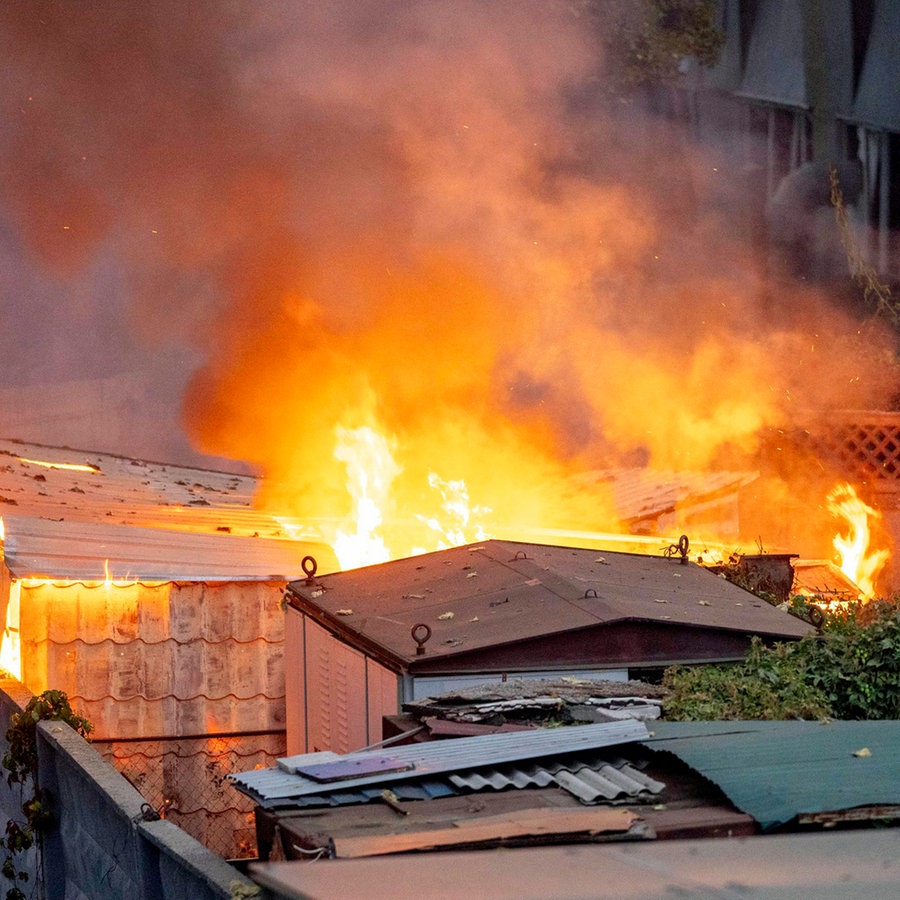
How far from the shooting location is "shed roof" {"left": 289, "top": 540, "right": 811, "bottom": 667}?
6.50 m

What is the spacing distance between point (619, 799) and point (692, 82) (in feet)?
43.6

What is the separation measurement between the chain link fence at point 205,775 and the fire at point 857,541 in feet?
21.1

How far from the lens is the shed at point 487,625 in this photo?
20.7 ft

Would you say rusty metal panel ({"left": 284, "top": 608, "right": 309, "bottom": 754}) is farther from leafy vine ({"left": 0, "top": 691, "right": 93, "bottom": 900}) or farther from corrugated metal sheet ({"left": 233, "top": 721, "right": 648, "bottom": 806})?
corrugated metal sheet ({"left": 233, "top": 721, "right": 648, "bottom": 806})

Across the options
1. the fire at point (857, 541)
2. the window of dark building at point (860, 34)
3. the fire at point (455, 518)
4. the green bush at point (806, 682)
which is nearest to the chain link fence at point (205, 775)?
the fire at point (455, 518)

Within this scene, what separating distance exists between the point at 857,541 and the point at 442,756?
31.7 feet

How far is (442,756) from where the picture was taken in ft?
15.0

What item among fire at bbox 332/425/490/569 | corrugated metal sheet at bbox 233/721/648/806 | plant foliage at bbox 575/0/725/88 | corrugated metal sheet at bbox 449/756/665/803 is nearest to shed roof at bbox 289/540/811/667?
corrugated metal sheet at bbox 233/721/648/806

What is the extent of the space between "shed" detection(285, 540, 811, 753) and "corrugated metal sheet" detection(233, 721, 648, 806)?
142 centimetres

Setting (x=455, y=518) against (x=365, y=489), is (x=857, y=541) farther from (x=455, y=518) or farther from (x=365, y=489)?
(x=365, y=489)

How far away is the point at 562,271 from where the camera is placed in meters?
15.6

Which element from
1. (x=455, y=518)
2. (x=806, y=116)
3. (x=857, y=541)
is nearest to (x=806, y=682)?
(x=455, y=518)

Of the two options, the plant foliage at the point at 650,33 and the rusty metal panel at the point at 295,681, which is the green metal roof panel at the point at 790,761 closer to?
the rusty metal panel at the point at 295,681

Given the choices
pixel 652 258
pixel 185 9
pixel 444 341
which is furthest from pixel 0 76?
pixel 652 258
